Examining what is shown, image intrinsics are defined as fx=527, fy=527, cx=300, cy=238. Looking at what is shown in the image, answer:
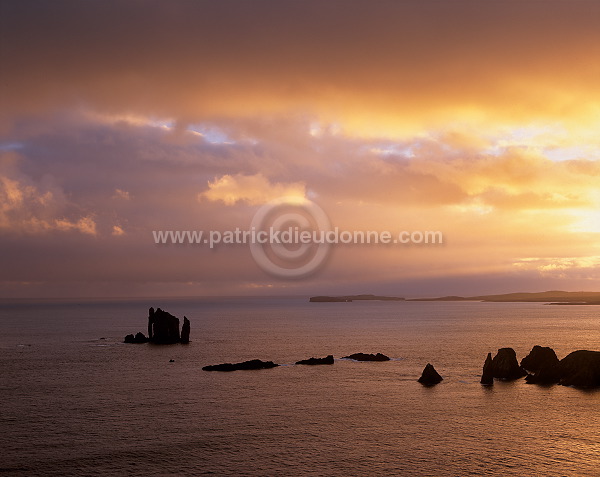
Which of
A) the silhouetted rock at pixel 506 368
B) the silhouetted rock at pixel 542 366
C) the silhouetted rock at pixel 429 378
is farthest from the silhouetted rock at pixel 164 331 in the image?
the silhouetted rock at pixel 542 366

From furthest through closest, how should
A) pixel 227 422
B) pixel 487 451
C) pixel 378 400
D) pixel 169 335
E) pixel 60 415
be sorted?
1. pixel 169 335
2. pixel 378 400
3. pixel 60 415
4. pixel 227 422
5. pixel 487 451

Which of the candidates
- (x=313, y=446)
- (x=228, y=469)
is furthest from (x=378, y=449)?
(x=228, y=469)

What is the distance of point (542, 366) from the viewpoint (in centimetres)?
9744

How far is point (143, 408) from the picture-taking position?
6950cm

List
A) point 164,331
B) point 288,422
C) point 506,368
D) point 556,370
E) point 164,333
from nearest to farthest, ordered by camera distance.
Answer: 1. point 288,422
2. point 556,370
3. point 506,368
4. point 164,333
5. point 164,331

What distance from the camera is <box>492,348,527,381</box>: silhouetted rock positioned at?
297 feet

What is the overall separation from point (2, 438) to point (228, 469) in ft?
86.8

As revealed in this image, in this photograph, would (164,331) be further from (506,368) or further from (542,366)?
(542,366)

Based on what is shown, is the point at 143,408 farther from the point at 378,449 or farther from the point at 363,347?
the point at 363,347

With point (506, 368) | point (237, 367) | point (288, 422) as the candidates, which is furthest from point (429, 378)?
point (237, 367)

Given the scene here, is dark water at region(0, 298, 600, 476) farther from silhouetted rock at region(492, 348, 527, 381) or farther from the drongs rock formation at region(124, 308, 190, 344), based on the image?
the drongs rock formation at region(124, 308, 190, 344)

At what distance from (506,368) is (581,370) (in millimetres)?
11445

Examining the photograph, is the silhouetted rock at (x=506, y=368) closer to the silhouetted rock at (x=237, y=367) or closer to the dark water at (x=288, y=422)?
the dark water at (x=288, y=422)

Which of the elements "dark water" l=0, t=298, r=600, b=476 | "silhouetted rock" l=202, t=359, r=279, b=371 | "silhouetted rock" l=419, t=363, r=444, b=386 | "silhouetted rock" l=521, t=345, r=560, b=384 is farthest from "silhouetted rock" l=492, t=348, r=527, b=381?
"silhouetted rock" l=202, t=359, r=279, b=371
